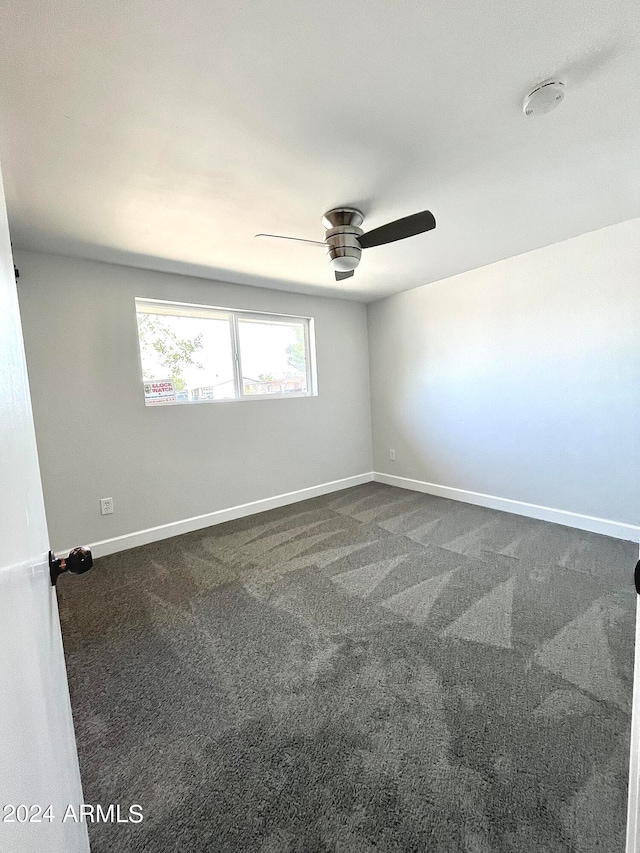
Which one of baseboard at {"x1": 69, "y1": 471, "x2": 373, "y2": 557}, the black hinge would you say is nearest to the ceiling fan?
the black hinge

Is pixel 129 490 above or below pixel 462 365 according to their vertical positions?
below

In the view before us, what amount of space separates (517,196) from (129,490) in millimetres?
3345

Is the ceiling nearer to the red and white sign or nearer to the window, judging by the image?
the window

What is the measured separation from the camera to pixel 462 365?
3650mm

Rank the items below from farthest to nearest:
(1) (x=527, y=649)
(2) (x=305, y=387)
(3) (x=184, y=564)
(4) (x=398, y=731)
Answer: (2) (x=305, y=387) < (3) (x=184, y=564) < (1) (x=527, y=649) < (4) (x=398, y=731)

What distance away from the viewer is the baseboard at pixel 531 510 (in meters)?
2.78

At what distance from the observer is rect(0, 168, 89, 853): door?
39 cm

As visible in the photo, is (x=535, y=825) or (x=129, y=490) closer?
(x=535, y=825)

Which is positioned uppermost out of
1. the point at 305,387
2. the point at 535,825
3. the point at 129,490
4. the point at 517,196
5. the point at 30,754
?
the point at 517,196

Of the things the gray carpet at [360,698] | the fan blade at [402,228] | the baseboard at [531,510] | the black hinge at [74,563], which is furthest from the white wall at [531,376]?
the black hinge at [74,563]

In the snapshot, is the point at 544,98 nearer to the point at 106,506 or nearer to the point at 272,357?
the point at 272,357

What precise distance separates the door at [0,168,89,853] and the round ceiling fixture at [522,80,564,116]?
5.58 feet

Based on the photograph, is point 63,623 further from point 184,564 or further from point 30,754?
point 30,754

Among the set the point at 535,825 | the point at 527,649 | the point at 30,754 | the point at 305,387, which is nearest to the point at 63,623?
the point at 30,754
